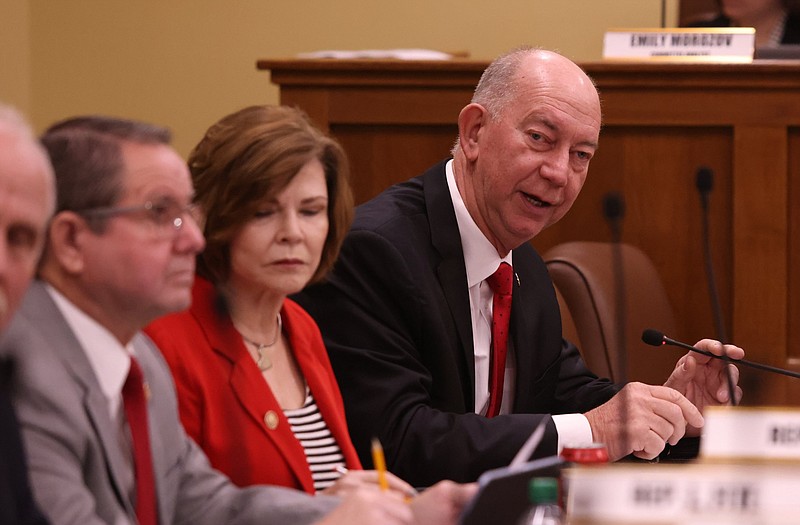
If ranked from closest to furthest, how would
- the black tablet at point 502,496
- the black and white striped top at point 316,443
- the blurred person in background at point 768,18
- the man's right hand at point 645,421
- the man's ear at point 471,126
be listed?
1. the black tablet at point 502,496
2. the black and white striped top at point 316,443
3. the man's right hand at point 645,421
4. the man's ear at point 471,126
5. the blurred person in background at point 768,18

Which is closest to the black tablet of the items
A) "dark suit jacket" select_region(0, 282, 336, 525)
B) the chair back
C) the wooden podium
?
"dark suit jacket" select_region(0, 282, 336, 525)

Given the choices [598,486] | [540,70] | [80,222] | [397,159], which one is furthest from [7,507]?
[397,159]

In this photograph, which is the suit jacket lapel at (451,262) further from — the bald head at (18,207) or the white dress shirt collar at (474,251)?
the bald head at (18,207)

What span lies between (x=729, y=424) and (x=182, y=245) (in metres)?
0.76

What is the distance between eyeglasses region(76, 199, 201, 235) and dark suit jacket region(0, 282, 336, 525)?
0.12m

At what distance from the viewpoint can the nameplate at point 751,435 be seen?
153 cm

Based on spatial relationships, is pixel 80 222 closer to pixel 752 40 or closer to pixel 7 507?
pixel 7 507

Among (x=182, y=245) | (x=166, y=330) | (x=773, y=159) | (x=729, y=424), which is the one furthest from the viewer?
(x=773, y=159)

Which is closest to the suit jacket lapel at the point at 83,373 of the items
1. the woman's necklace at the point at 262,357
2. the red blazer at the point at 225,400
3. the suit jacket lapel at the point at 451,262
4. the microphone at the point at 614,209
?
the red blazer at the point at 225,400

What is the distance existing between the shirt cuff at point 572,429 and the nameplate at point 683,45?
1.65m

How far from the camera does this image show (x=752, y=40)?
382 cm

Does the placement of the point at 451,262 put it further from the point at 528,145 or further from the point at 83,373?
the point at 83,373

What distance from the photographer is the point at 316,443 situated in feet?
7.20

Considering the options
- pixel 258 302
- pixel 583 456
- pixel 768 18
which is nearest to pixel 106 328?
pixel 258 302
